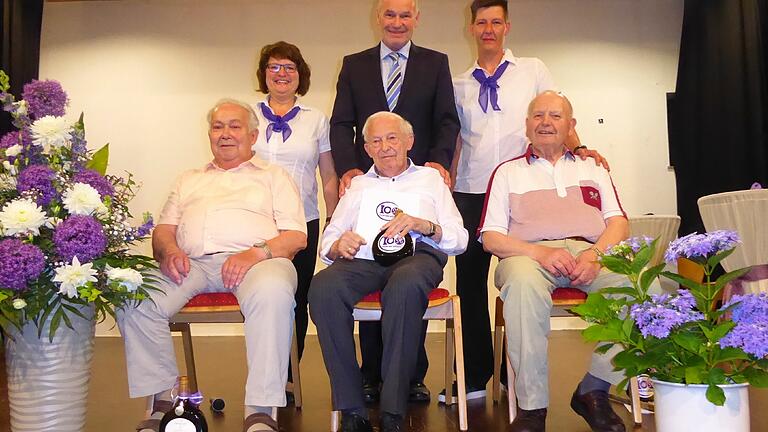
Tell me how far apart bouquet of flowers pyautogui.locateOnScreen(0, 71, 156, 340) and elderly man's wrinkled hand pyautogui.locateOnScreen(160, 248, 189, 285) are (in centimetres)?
26

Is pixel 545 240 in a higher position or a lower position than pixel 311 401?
higher

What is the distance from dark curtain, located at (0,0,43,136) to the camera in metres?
5.01

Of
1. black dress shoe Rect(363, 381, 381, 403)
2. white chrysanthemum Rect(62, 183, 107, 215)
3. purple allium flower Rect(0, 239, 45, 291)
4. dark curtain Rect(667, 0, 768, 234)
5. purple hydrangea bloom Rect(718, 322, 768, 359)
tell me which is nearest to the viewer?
purple hydrangea bloom Rect(718, 322, 768, 359)

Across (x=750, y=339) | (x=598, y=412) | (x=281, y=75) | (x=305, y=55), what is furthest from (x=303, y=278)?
(x=305, y=55)

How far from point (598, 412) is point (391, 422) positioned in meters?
0.70

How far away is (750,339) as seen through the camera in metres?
1.50

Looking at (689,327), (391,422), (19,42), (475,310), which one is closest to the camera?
(689,327)

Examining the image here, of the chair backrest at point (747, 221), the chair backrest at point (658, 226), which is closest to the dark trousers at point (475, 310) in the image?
the chair backrest at point (747, 221)

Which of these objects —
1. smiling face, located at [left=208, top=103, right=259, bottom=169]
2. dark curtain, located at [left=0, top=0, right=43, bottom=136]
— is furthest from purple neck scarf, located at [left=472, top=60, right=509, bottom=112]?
dark curtain, located at [left=0, top=0, right=43, bottom=136]

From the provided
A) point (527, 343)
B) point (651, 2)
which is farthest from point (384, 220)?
point (651, 2)

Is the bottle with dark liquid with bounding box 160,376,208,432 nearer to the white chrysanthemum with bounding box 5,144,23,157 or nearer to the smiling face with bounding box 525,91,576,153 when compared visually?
the white chrysanthemum with bounding box 5,144,23,157

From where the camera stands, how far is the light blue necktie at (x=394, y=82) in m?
3.20

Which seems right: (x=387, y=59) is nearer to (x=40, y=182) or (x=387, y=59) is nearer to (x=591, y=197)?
(x=591, y=197)

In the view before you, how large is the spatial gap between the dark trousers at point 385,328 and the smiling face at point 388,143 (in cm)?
44
